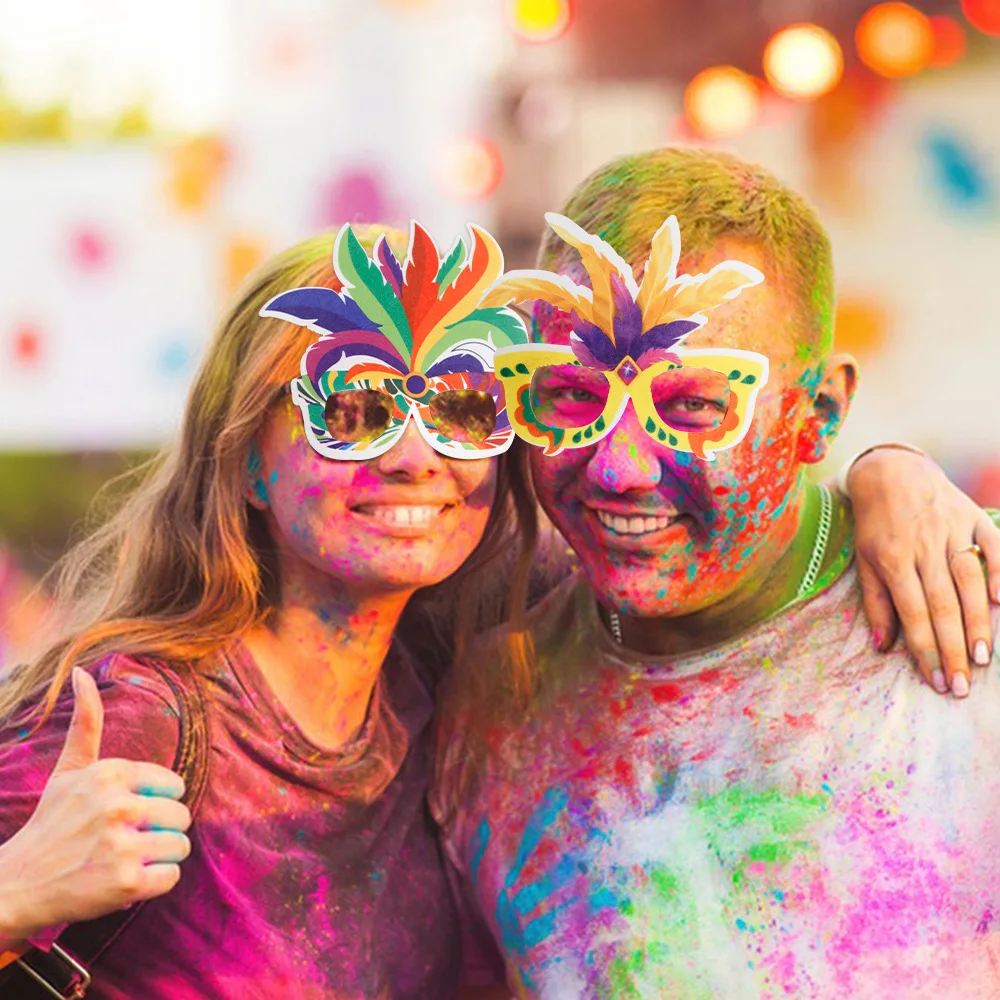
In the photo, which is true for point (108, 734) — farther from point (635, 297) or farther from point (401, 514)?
point (635, 297)

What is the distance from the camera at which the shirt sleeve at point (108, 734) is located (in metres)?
2.25

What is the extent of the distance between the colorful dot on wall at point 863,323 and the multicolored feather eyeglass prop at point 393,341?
18.5 feet

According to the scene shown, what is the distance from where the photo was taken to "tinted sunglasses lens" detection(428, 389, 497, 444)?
2488 mm

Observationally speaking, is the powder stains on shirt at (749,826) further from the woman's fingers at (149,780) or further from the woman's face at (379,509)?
the woman's fingers at (149,780)

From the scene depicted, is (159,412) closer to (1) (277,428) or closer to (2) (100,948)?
(1) (277,428)

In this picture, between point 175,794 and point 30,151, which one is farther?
point 30,151

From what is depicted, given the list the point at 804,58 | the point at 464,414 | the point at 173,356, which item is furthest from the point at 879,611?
the point at 804,58

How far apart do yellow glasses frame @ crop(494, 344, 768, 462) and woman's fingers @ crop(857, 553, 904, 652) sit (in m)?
0.31

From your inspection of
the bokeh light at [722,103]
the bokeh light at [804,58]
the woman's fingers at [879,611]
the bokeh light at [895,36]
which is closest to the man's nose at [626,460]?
the woman's fingers at [879,611]

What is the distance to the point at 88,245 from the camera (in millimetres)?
5695

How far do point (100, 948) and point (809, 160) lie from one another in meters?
6.58

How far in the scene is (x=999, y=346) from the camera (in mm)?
7543

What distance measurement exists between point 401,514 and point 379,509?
0.11ft

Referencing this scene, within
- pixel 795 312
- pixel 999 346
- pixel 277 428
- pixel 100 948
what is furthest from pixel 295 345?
pixel 999 346
